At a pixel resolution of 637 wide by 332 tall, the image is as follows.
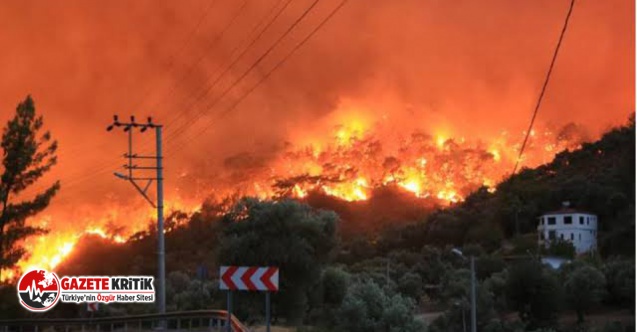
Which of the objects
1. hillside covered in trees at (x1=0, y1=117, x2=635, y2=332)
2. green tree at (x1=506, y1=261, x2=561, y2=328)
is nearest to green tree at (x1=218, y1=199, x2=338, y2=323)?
hillside covered in trees at (x1=0, y1=117, x2=635, y2=332)

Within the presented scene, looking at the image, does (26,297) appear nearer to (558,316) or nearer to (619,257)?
(558,316)

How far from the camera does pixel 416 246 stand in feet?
441

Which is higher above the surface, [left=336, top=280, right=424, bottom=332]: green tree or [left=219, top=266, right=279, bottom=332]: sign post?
[left=219, top=266, right=279, bottom=332]: sign post

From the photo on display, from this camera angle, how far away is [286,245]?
50.9 m

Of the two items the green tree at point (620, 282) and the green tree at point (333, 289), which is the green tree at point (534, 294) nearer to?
the green tree at point (620, 282)

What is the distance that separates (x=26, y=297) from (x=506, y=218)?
4308 inches

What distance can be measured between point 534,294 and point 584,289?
5.95 meters

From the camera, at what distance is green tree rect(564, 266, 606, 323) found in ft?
247

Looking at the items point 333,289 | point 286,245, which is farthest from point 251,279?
point 333,289

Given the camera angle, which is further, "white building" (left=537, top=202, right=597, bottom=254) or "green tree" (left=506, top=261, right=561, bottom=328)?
"white building" (left=537, top=202, right=597, bottom=254)

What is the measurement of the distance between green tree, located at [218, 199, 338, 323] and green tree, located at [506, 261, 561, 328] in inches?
1218

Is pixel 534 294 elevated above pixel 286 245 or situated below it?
below

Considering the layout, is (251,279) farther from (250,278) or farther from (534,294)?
(534,294)

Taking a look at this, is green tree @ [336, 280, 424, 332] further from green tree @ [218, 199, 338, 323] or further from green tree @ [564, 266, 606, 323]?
green tree @ [564, 266, 606, 323]
